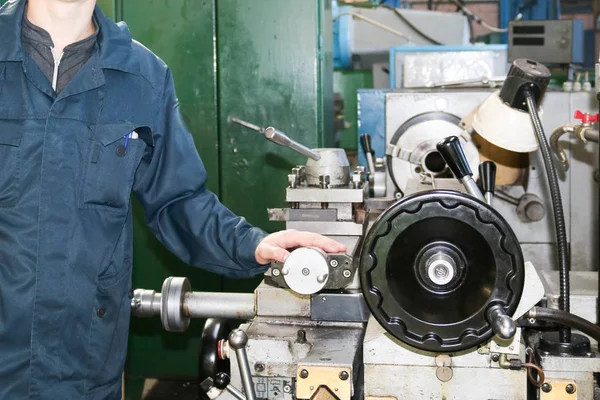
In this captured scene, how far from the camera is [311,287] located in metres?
1.03

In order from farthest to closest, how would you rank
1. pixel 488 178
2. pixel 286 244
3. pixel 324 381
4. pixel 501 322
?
pixel 488 178, pixel 286 244, pixel 324 381, pixel 501 322

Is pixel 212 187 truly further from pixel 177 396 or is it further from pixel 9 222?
pixel 9 222

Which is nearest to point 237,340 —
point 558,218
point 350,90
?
point 558,218

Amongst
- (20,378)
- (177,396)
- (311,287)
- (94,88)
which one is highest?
(94,88)

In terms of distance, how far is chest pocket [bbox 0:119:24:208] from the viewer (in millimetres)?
1124

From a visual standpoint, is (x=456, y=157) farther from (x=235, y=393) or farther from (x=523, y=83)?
(x=235, y=393)

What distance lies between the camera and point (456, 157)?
1.19m

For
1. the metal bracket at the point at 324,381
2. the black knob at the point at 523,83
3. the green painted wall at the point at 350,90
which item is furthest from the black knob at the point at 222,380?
the green painted wall at the point at 350,90

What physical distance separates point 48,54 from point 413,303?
26.9 inches

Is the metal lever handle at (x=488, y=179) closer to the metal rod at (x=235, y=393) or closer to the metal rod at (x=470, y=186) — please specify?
the metal rod at (x=470, y=186)

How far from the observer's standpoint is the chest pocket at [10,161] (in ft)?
3.69

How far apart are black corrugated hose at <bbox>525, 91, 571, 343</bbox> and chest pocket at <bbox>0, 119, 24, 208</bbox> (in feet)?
2.68

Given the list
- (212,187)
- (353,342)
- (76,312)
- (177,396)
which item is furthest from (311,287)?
(177,396)

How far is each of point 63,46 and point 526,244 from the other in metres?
1.41
